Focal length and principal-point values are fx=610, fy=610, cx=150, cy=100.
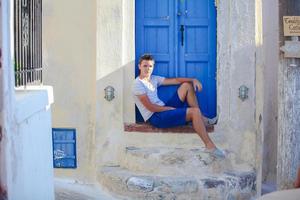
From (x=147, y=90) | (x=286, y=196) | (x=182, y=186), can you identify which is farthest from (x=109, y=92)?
(x=286, y=196)

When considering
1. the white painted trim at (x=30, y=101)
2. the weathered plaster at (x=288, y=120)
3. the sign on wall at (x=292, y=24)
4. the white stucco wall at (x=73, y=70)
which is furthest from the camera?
the white stucco wall at (x=73, y=70)

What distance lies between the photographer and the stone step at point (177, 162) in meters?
7.34

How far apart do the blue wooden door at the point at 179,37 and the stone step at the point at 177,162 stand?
875 mm

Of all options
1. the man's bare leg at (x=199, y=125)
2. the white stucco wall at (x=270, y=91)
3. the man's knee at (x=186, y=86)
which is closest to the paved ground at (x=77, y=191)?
the man's bare leg at (x=199, y=125)

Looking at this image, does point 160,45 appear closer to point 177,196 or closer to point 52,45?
point 52,45

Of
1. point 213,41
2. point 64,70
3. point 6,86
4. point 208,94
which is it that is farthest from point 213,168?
point 6,86

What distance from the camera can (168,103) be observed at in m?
7.82

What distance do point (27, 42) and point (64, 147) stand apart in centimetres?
260

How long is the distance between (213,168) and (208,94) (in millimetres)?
1053

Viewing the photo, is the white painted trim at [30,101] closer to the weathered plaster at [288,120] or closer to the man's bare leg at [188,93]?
the weathered plaster at [288,120]

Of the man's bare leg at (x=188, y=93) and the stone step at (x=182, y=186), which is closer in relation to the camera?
the stone step at (x=182, y=186)

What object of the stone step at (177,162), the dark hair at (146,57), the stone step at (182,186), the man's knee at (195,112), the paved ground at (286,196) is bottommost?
the stone step at (182,186)

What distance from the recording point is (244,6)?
24.7ft

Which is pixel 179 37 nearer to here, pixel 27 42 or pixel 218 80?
pixel 218 80
